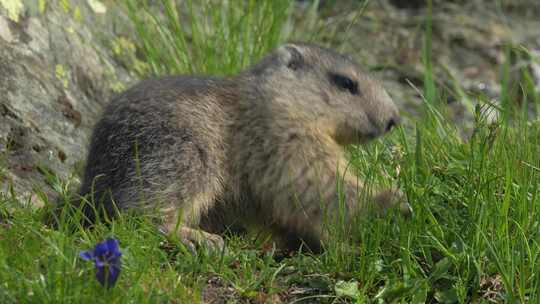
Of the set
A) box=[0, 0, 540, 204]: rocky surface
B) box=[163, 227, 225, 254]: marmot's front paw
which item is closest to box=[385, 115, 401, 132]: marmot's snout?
box=[0, 0, 540, 204]: rocky surface

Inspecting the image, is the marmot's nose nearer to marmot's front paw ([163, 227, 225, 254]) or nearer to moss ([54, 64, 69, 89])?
marmot's front paw ([163, 227, 225, 254])

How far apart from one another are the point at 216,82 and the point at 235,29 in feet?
5.76

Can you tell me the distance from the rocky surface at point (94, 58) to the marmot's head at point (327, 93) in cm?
31

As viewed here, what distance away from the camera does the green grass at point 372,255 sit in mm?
3594

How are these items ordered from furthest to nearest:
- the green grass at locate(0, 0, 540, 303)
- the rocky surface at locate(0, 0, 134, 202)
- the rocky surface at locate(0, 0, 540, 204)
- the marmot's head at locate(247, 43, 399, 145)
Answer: the rocky surface at locate(0, 0, 540, 204) < the rocky surface at locate(0, 0, 134, 202) < the marmot's head at locate(247, 43, 399, 145) < the green grass at locate(0, 0, 540, 303)

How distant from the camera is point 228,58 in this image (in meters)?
7.03

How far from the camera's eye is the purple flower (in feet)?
10.8

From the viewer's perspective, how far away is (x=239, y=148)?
16.5 ft

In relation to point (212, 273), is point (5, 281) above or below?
above

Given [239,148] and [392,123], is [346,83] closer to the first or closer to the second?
[392,123]

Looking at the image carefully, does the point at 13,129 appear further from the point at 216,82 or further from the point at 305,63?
the point at 305,63

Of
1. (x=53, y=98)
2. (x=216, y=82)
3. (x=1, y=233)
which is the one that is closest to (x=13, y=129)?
(x=53, y=98)

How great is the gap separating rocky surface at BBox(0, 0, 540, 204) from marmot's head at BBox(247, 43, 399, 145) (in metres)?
0.31

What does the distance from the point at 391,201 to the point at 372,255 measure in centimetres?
38
